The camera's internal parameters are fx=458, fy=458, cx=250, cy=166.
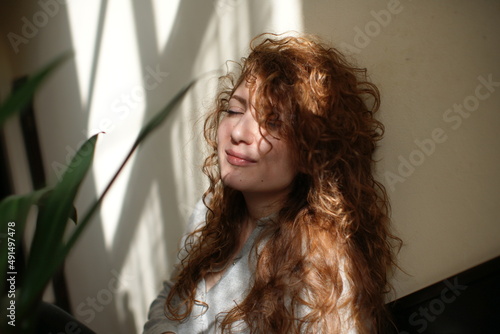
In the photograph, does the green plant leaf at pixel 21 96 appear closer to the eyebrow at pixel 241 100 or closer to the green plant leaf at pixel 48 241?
the green plant leaf at pixel 48 241

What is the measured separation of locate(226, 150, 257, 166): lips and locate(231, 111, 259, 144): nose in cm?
3

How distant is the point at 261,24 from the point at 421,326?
0.91 meters

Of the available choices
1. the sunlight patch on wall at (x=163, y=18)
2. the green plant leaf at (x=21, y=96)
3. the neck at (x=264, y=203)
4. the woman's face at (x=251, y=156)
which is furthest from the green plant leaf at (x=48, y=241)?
the sunlight patch on wall at (x=163, y=18)

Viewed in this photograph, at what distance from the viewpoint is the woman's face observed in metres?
1.08

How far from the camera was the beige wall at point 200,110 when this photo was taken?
1037mm

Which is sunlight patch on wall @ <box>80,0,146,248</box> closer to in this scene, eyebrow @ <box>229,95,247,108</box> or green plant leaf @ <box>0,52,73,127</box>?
eyebrow @ <box>229,95,247,108</box>

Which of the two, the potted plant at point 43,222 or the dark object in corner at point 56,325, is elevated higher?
the potted plant at point 43,222

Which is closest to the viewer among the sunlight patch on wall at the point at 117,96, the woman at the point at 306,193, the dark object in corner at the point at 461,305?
the dark object in corner at the point at 461,305

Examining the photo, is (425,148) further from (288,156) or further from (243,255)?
(243,255)

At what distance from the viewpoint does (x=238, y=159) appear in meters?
1.11

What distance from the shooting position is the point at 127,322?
190 cm

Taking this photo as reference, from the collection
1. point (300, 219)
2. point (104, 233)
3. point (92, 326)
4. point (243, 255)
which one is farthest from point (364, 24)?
point (92, 326)

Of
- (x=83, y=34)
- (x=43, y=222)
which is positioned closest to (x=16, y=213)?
(x=43, y=222)

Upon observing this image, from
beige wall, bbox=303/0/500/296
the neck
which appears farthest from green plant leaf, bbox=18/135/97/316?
beige wall, bbox=303/0/500/296
